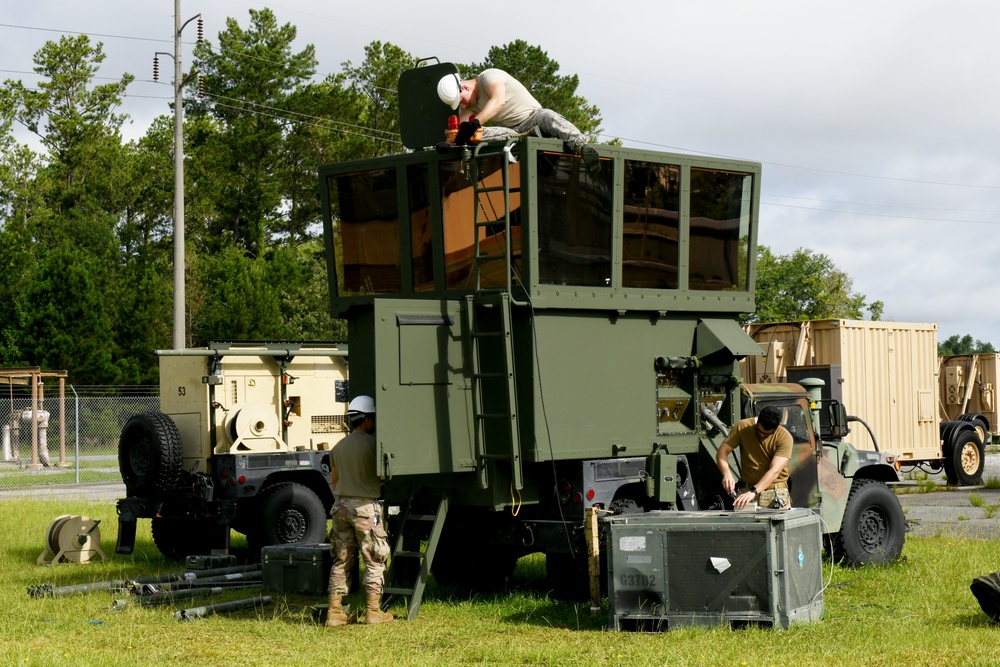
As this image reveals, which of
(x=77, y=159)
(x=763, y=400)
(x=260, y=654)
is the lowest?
(x=260, y=654)

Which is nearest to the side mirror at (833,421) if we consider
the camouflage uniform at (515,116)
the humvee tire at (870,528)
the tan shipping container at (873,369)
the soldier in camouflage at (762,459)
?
the humvee tire at (870,528)

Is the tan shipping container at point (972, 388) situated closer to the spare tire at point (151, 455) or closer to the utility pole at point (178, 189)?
the utility pole at point (178, 189)

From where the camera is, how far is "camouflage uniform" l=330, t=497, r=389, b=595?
421 inches

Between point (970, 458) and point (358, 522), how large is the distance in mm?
18158

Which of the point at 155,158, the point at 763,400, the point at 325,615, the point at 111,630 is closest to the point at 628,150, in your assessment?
the point at 763,400

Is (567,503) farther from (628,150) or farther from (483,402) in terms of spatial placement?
(628,150)

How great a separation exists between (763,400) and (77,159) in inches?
1747

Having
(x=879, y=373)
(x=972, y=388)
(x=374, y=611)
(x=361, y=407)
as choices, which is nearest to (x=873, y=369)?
(x=879, y=373)

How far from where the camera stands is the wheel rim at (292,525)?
15.2 m

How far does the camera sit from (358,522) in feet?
35.3

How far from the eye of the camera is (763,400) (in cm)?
1289

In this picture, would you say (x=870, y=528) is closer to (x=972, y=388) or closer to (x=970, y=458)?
(x=970, y=458)

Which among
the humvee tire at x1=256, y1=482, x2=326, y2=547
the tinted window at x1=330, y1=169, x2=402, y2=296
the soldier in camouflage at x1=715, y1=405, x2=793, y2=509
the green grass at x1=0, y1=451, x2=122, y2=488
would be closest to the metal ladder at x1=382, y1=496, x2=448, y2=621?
the tinted window at x1=330, y1=169, x2=402, y2=296

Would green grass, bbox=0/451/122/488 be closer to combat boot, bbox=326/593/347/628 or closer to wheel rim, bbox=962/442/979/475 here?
wheel rim, bbox=962/442/979/475
